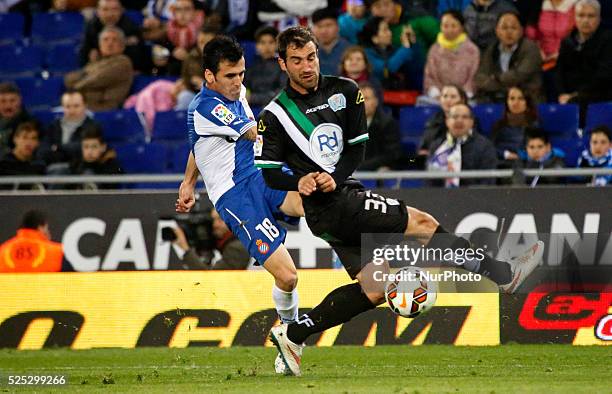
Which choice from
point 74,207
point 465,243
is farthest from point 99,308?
point 465,243

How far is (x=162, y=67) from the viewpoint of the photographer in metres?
16.1

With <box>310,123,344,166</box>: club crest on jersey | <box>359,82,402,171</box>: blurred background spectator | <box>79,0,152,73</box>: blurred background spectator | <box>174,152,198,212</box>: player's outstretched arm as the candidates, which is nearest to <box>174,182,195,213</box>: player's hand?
<box>174,152,198,212</box>: player's outstretched arm

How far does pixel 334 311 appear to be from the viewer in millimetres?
8453

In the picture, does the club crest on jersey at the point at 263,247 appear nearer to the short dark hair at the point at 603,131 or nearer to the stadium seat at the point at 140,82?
the short dark hair at the point at 603,131

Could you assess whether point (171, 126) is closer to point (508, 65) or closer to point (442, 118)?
point (442, 118)

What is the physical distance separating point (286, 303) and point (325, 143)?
1.57 m

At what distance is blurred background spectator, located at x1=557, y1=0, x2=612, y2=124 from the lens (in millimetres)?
13930

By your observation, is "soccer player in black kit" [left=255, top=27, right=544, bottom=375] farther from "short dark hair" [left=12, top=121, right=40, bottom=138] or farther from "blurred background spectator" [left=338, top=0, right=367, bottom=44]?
"blurred background spectator" [left=338, top=0, right=367, bottom=44]

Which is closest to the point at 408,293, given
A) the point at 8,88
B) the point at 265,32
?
the point at 265,32

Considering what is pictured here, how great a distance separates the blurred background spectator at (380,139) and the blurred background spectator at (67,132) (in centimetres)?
320

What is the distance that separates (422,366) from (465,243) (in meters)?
1.33

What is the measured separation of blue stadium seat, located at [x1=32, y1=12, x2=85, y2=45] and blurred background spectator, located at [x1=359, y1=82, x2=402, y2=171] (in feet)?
18.1

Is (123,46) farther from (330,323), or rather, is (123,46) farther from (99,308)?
(330,323)

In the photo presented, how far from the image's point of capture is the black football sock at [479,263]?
859 cm
